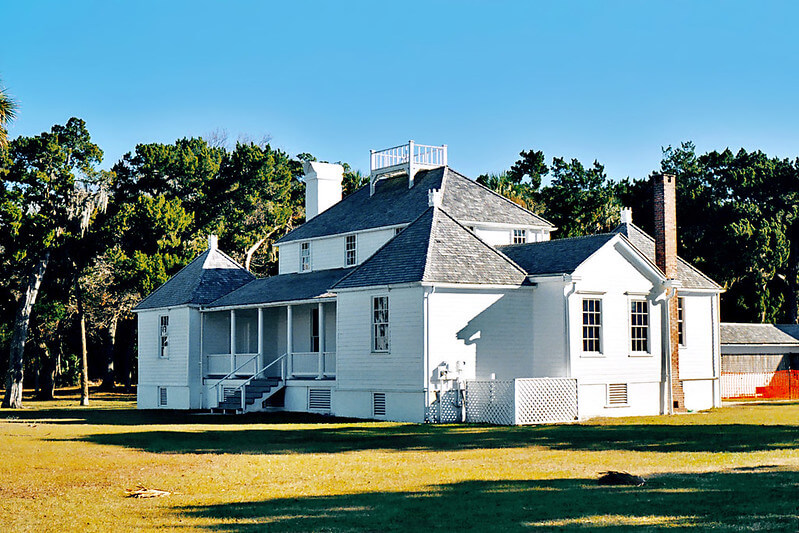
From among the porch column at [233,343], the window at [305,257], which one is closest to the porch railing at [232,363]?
the porch column at [233,343]

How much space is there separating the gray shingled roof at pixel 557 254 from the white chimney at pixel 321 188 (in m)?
13.2

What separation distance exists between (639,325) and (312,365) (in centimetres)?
1127

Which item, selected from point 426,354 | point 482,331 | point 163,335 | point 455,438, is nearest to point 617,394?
point 482,331

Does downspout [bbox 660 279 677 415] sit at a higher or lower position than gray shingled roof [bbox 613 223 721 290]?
lower

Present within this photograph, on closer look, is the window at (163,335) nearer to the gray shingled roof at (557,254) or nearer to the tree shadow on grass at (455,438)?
the tree shadow on grass at (455,438)

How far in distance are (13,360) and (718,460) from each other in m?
38.0

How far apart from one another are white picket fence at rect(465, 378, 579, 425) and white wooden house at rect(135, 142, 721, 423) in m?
0.05

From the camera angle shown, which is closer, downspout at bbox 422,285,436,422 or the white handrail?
downspout at bbox 422,285,436,422

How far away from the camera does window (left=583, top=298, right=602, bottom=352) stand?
32188 millimetres

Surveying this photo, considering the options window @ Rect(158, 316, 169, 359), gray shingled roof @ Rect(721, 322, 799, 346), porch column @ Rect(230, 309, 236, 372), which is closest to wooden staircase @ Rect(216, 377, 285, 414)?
porch column @ Rect(230, 309, 236, 372)

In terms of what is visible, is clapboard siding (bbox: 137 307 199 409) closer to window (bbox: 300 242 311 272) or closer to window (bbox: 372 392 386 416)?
window (bbox: 300 242 311 272)

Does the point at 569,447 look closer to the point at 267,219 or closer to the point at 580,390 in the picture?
the point at 580,390

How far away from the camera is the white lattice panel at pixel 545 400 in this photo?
94.0 ft

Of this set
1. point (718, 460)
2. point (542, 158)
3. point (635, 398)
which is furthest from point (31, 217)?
point (542, 158)
